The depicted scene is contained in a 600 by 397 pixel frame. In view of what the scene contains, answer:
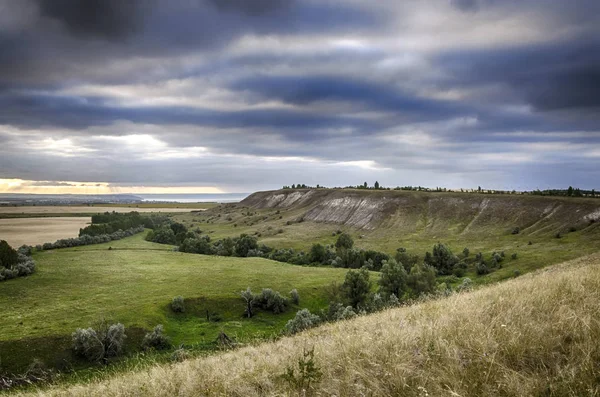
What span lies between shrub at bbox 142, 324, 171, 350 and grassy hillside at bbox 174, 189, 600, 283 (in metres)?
49.4

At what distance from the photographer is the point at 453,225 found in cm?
11381

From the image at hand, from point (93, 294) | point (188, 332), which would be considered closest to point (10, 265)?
point (93, 294)

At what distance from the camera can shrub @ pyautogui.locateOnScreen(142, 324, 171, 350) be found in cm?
4263

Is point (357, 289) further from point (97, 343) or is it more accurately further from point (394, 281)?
point (97, 343)

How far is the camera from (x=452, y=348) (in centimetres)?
634

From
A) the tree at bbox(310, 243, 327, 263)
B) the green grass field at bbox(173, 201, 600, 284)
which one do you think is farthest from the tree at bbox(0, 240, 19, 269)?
the green grass field at bbox(173, 201, 600, 284)

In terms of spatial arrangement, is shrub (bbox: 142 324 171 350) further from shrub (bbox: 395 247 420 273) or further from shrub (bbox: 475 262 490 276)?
shrub (bbox: 475 262 490 276)

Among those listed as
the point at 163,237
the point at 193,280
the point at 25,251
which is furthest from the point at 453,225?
the point at 25,251

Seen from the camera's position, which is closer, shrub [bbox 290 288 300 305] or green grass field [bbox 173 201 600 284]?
shrub [bbox 290 288 300 305]

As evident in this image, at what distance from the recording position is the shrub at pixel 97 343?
1568 inches

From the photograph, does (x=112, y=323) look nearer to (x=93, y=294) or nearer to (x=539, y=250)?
(x=93, y=294)

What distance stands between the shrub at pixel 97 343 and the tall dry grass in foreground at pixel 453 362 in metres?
37.6

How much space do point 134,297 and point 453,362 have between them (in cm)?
5930

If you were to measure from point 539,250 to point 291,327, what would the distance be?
62.1 m
